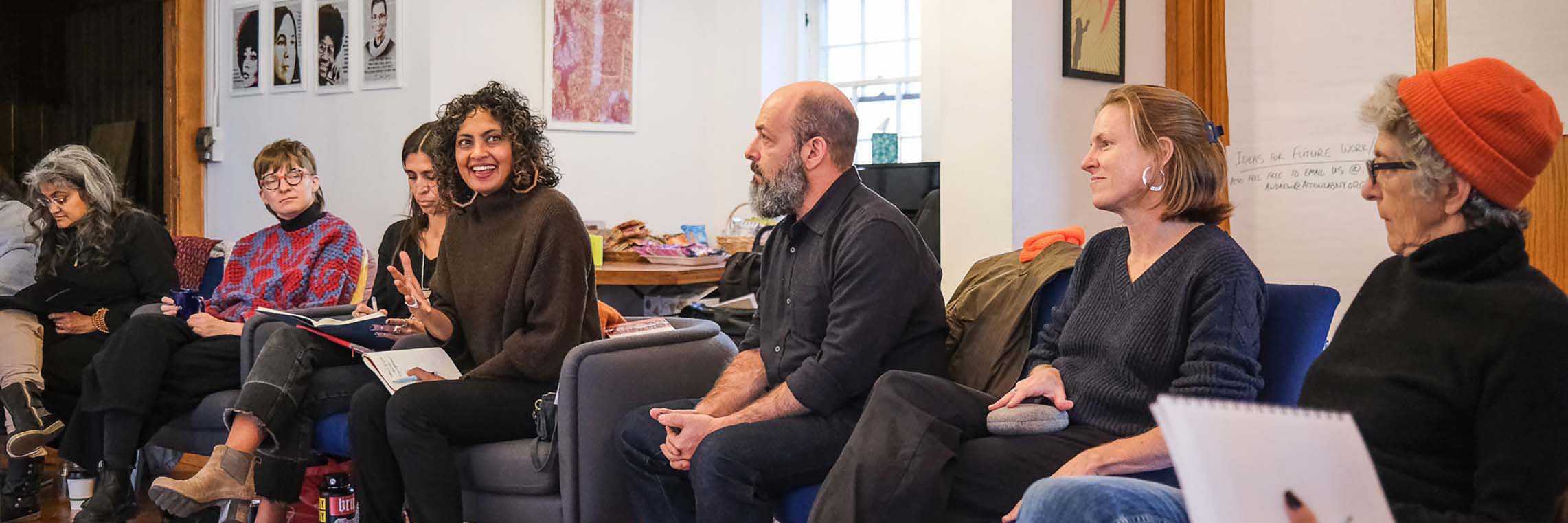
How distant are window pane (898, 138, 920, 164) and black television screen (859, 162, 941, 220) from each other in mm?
1345

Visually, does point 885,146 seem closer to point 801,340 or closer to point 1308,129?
point 1308,129

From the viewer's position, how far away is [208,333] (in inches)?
147

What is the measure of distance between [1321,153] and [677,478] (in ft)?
6.52

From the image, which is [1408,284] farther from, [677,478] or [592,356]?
[592,356]

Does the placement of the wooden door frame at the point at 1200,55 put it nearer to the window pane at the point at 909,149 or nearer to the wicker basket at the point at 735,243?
the wicker basket at the point at 735,243

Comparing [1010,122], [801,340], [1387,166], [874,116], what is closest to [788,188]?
[801,340]

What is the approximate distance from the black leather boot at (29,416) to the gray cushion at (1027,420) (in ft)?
10.3

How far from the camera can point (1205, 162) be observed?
7.02ft

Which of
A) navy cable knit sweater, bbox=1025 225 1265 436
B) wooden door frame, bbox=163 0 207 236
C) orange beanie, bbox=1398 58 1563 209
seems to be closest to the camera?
orange beanie, bbox=1398 58 1563 209

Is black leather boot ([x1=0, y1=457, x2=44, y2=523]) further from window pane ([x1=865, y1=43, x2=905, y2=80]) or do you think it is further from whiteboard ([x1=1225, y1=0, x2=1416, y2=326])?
window pane ([x1=865, y1=43, x2=905, y2=80])

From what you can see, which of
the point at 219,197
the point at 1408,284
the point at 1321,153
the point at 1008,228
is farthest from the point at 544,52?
the point at 1408,284

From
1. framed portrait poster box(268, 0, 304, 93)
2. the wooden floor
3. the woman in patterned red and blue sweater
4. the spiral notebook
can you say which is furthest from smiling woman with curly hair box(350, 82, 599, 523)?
framed portrait poster box(268, 0, 304, 93)

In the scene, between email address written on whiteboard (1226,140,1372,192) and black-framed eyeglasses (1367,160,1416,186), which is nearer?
black-framed eyeglasses (1367,160,1416,186)

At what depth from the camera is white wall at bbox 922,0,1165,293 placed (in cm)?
349
